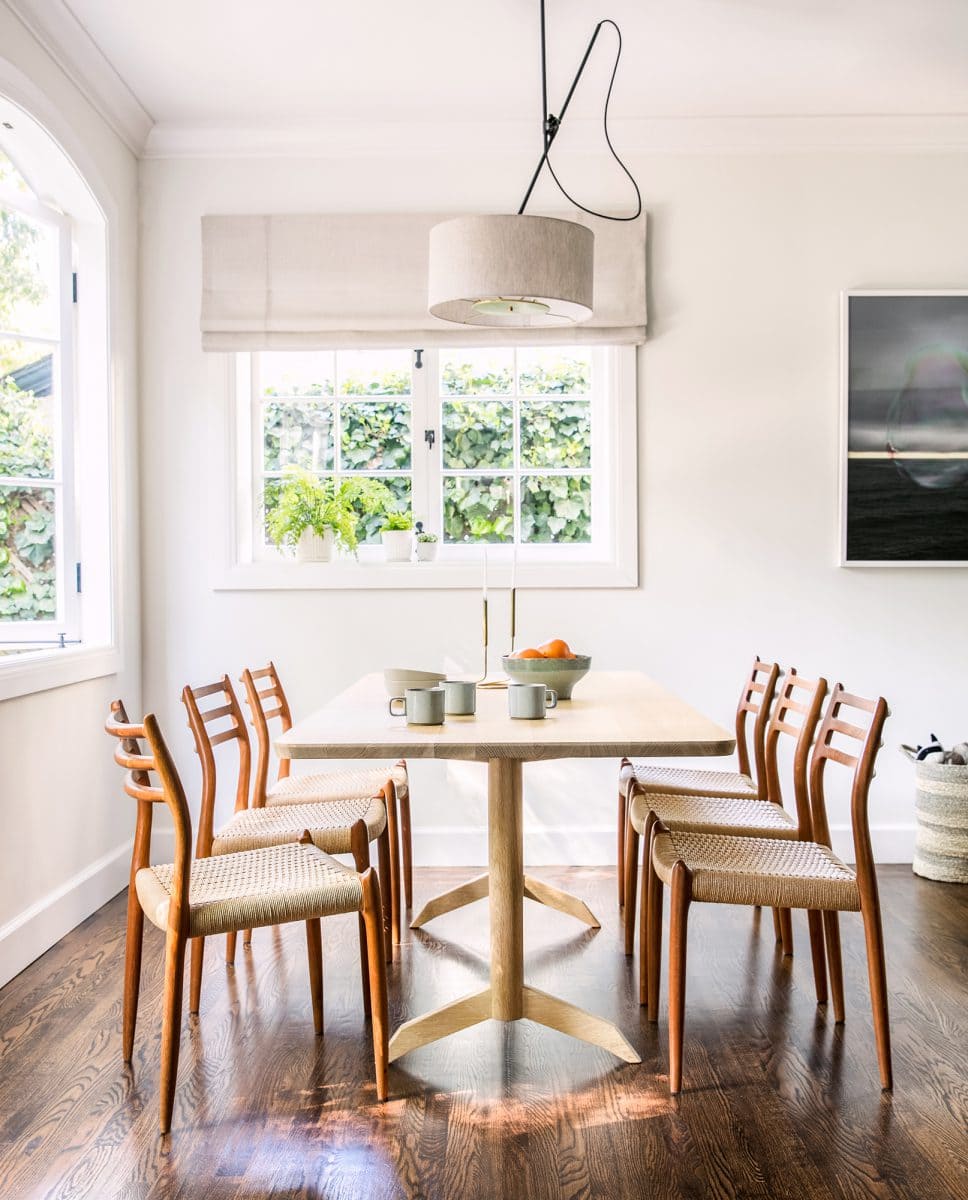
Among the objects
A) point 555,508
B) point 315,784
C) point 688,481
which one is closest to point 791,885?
point 315,784

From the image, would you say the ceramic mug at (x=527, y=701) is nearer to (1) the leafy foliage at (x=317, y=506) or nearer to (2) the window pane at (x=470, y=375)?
(1) the leafy foliage at (x=317, y=506)

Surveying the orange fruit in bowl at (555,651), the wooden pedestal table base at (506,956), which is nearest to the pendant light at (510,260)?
the orange fruit in bowl at (555,651)

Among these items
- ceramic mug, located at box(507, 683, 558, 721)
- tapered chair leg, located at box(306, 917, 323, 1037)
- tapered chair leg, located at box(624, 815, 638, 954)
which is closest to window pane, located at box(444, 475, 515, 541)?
tapered chair leg, located at box(624, 815, 638, 954)

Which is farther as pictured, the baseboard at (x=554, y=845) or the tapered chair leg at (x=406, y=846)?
the baseboard at (x=554, y=845)

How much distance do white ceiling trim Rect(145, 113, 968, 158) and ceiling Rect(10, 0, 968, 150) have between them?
38 millimetres

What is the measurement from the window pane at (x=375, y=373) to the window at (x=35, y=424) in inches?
39.9

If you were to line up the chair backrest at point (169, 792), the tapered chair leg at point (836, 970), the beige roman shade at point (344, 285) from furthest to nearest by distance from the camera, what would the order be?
the beige roman shade at point (344, 285) → the tapered chair leg at point (836, 970) → the chair backrest at point (169, 792)

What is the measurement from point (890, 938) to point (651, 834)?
111 cm

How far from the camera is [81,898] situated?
3426mm

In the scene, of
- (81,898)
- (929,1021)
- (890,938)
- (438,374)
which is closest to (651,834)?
(929,1021)

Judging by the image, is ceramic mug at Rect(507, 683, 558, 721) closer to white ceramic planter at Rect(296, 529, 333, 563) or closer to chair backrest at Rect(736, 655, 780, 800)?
chair backrest at Rect(736, 655, 780, 800)

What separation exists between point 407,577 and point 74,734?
1.29 m

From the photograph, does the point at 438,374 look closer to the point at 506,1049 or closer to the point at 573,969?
the point at 573,969

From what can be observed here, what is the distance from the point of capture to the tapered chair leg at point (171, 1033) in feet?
6.79
